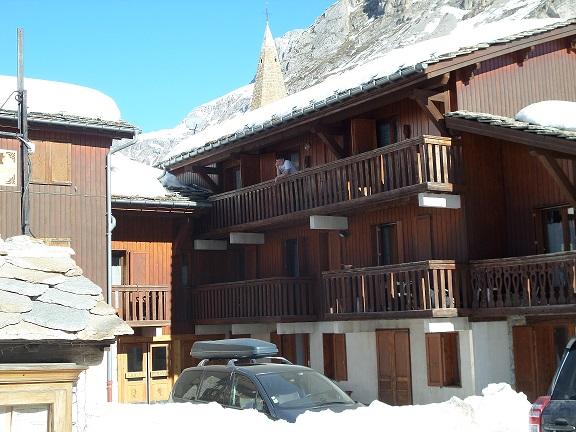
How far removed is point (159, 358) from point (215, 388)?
13.6 m

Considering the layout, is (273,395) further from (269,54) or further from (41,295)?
(269,54)

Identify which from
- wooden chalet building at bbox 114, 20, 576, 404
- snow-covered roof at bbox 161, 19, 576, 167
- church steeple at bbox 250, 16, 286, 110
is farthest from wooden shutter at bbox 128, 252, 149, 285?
church steeple at bbox 250, 16, 286, 110

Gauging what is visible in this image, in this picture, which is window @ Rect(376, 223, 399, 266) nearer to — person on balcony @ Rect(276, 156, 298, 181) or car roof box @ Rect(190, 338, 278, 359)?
person on balcony @ Rect(276, 156, 298, 181)

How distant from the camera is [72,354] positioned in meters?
6.56

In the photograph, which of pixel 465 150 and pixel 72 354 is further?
pixel 465 150

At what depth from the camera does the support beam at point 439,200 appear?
1883 cm

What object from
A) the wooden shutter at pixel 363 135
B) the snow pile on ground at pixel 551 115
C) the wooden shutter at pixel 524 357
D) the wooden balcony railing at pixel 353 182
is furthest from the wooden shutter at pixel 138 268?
the snow pile on ground at pixel 551 115

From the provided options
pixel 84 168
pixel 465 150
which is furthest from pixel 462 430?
pixel 84 168

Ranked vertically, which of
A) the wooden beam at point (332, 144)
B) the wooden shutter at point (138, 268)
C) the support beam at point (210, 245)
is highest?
the wooden beam at point (332, 144)

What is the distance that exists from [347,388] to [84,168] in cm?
856

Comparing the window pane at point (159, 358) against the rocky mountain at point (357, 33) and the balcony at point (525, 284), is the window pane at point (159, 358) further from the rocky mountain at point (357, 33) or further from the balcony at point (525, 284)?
the rocky mountain at point (357, 33)

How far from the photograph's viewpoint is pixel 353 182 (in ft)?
68.5

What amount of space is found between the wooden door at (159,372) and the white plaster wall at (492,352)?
1021 cm

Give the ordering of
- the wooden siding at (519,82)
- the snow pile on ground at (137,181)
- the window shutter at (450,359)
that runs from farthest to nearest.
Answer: the snow pile on ground at (137,181) < the wooden siding at (519,82) < the window shutter at (450,359)
